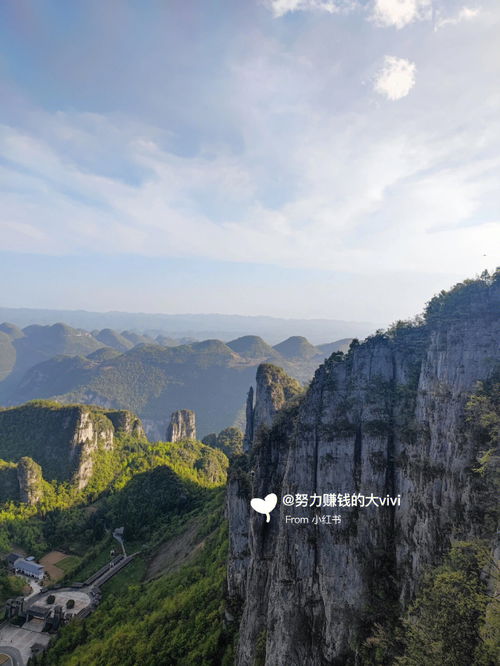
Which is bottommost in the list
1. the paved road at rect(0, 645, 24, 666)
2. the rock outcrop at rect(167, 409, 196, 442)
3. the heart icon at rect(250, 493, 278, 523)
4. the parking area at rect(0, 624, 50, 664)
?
the parking area at rect(0, 624, 50, 664)

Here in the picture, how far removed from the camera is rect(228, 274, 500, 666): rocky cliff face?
60.8 ft

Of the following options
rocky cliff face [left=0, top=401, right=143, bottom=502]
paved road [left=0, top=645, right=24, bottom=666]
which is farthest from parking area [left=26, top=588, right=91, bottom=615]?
rocky cliff face [left=0, top=401, right=143, bottom=502]

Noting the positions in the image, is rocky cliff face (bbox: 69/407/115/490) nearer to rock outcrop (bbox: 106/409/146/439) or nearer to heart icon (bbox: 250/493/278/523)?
rock outcrop (bbox: 106/409/146/439)

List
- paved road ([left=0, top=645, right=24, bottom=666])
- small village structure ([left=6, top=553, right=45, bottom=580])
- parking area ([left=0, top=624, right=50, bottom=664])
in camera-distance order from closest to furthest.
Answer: paved road ([left=0, top=645, right=24, bottom=666]), parking area ([left=0, top=624, right=50, bottom=664]), small village structure ([left=6, top=553, right=45, bottom=580])

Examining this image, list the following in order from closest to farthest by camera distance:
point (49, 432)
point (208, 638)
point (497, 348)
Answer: point (497, 348) → point (208, 638) → point (49, 432)

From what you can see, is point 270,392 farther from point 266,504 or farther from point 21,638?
point 21,638

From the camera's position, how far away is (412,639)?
1644 cm

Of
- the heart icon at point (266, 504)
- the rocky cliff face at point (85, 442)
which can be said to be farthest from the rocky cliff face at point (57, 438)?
the heart icon at point (266, 504)

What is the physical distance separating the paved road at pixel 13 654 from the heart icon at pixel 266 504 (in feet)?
117

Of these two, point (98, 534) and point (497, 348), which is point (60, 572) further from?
point (497, 348)

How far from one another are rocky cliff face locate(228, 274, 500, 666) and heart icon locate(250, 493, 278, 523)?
39.7 inches

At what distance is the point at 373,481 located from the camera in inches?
835

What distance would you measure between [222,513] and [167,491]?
23055 mm

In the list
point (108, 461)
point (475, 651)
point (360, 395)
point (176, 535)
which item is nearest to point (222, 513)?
point (176, 535)
